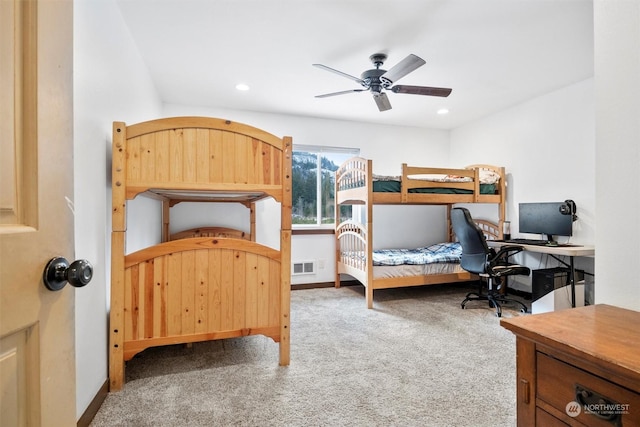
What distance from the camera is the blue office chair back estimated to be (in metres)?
3.15

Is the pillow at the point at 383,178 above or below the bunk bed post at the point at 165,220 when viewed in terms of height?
above

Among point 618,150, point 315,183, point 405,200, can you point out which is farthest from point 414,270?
point 618,150

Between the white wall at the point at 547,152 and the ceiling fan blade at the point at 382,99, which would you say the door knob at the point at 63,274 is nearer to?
the ceiling fan blade at the point at 382,99

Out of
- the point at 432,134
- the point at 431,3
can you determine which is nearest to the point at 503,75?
the point at 431,3

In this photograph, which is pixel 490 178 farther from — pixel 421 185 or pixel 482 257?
pixel 482 257

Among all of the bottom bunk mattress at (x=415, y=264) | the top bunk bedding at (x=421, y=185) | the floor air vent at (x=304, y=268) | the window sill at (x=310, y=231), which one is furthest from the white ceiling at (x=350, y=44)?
the floor air vent at (x=304, y=268)

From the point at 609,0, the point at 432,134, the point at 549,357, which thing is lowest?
the point at 549,357

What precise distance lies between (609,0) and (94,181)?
235 cm

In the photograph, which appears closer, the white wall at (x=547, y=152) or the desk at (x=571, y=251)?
the desk at (x=571, y=251)

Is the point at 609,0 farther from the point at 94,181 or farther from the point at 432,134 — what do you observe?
the point at 432,134

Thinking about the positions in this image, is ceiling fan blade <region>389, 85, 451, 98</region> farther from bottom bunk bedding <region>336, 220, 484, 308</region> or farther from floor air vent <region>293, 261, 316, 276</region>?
floor air vent <region>293, 261, 316, 276</region>

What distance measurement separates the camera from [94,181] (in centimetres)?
166

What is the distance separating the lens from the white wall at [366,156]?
4070 mm

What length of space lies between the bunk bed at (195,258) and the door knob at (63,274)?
1271 millimetres
